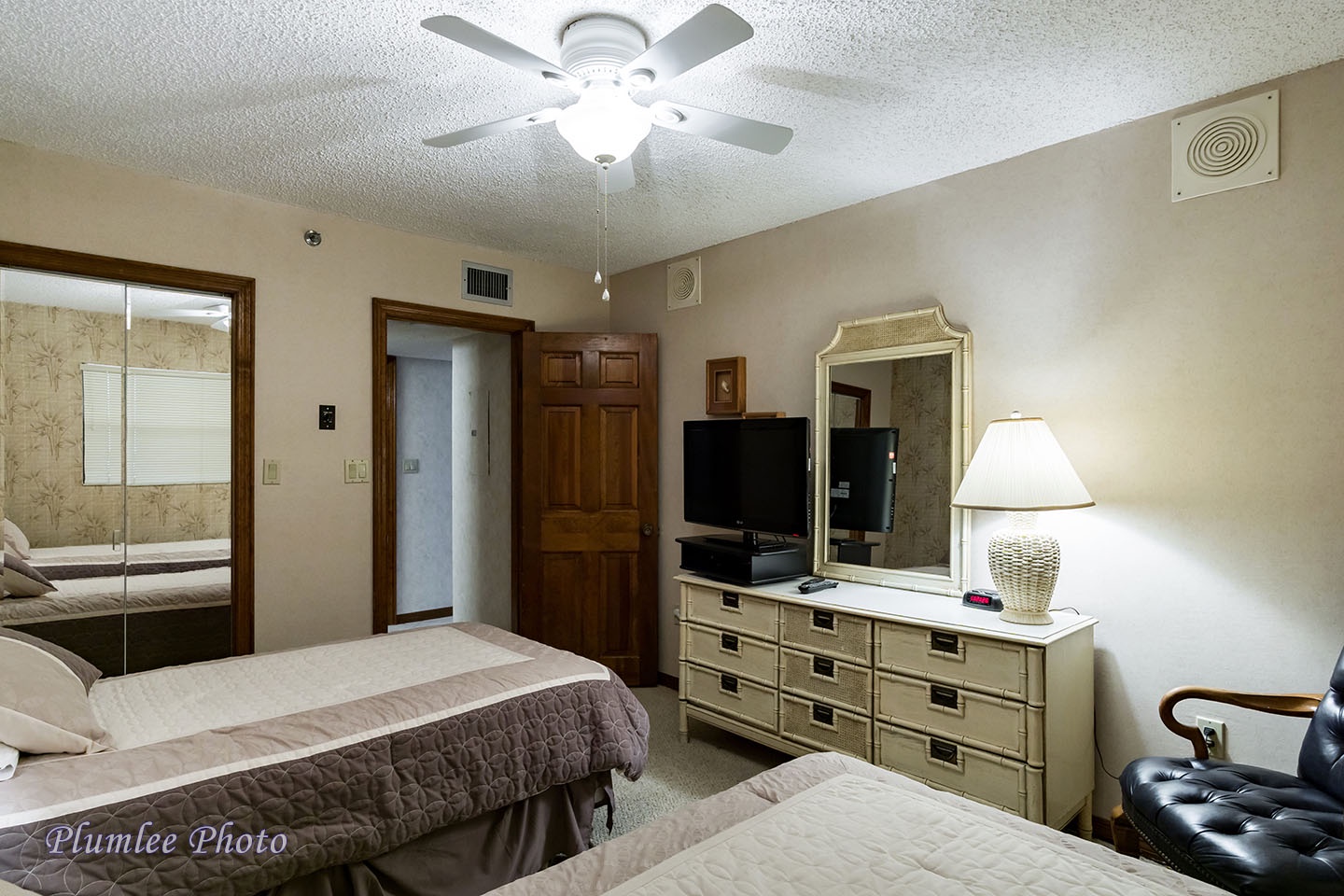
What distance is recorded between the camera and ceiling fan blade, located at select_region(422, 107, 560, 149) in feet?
6.43

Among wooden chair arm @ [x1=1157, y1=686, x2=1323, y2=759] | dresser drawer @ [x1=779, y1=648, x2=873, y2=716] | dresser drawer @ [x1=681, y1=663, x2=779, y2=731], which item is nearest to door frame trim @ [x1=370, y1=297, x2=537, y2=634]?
dresser drawer @ [x1=681, y1=663, x2=779, y2=731]

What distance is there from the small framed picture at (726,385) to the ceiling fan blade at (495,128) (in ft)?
6.44

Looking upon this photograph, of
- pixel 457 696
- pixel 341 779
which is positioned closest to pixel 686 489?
pixel 457 696

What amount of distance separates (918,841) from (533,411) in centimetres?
335

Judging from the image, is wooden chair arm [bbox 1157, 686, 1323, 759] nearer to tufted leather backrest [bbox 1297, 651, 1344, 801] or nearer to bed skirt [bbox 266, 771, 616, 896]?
tufted leather backrest [bbox 1297, 651, 1344, 801]

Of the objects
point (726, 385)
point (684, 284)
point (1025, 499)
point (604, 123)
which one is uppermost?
A: point (684, 284)

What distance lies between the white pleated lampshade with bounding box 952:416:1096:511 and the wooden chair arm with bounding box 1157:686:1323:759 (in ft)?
2.02

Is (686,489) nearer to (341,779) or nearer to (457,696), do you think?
(457,696)

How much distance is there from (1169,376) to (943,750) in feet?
4.87

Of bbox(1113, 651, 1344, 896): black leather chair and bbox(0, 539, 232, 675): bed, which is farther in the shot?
bbox(0, 539, 232, 675): bed

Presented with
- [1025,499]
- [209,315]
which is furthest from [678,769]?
[209,315]

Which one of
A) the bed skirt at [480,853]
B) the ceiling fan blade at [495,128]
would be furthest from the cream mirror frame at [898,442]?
the ceiling fan blade at [495,128]

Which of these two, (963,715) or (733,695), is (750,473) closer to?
(733,695)

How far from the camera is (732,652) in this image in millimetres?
3189
